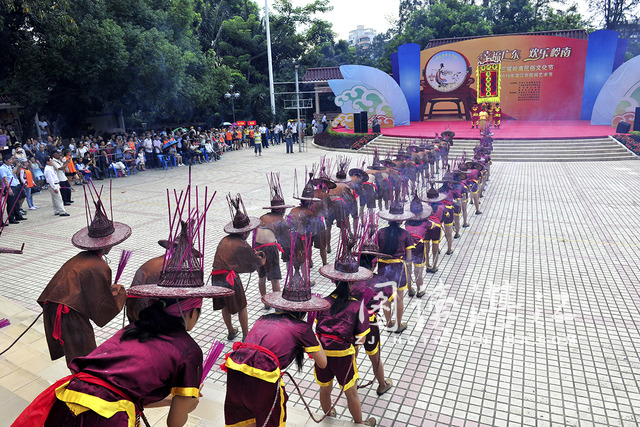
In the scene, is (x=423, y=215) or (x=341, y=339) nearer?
(x=341, y=339)

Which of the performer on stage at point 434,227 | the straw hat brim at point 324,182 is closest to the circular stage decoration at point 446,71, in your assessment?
the performer on stage at point 434,227

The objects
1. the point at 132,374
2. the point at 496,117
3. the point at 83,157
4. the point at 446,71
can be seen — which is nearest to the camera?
the point at 132,374

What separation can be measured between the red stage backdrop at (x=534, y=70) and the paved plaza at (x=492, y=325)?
15268 millimetres

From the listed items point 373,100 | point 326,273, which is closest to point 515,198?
point 326,273

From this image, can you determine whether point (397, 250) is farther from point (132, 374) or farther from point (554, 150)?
point (554, 150)

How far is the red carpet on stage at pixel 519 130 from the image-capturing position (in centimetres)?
1770

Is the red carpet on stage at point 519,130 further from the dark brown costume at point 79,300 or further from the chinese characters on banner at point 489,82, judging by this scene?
the dark brown costume at point 79,300

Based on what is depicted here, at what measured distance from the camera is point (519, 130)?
20.0 meters

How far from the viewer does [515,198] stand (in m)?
10.6

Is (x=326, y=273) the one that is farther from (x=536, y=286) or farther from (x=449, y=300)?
(x=536, y=286)

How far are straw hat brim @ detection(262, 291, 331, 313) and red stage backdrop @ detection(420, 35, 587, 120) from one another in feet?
77.8

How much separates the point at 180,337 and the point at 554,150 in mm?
17170

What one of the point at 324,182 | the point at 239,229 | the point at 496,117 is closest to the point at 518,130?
the point at 496,117

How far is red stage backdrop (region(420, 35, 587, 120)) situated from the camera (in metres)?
22.4
